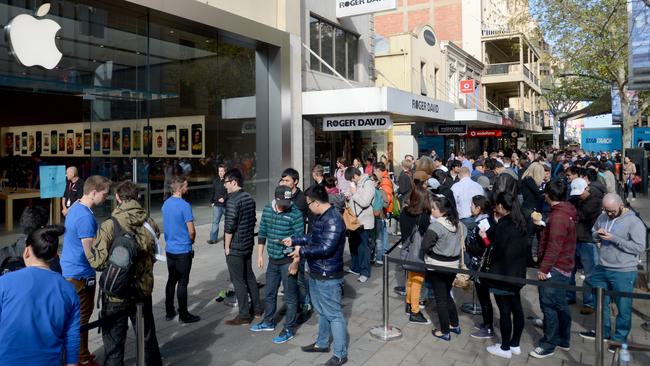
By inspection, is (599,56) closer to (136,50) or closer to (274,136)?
(274,136)

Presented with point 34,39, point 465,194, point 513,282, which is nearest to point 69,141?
point 34,39

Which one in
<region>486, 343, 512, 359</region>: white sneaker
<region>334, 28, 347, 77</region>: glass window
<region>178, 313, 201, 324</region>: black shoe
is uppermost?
<region>334, 28, 347, 77</region>: glass window

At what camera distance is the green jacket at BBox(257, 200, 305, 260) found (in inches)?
224

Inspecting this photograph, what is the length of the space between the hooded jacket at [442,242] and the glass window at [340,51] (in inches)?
538

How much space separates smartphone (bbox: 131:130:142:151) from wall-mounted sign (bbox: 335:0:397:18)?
827 centimetres

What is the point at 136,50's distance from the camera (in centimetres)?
1166

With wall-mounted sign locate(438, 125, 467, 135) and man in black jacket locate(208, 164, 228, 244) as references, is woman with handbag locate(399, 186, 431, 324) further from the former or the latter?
wall-mounted sign locate(438, 125, 467, 135)

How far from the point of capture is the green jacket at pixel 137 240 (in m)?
4.28

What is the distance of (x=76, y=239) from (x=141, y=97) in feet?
25.3

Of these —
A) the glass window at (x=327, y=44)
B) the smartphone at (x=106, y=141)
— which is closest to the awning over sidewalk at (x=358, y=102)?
the glass window at (x=327, y=44)

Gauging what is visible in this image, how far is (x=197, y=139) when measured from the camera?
1341 cm

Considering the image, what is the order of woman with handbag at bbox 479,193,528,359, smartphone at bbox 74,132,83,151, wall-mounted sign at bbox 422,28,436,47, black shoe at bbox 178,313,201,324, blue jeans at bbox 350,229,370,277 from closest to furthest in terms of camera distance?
woman with handbag at bbox 479,193,528,359, black shoe at bbox 178,313,201,324, blue jeans at bbox 350,229,370,277, smartphone at bbox 74,132,83,151, wall-mounted sign at bbox 422,28,436,47

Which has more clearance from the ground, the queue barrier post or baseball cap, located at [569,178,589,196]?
baseball cap, located at [569,178,589,196]

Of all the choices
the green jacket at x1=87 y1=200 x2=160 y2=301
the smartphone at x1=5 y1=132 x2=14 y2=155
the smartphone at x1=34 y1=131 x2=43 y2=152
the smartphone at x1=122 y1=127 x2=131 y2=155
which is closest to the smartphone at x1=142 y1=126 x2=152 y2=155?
the smartphone at x1=122 y1=127 x2=131 y2=155
